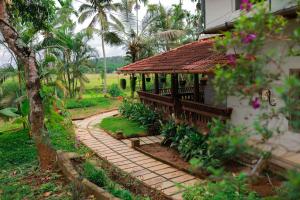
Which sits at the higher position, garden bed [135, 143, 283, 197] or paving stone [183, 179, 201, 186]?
garden bed [135, 143, 283, 197]

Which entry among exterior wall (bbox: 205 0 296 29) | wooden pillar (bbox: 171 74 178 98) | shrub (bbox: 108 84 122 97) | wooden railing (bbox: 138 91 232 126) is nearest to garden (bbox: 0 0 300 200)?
wooden railing (bbox: 138 91 232 126)

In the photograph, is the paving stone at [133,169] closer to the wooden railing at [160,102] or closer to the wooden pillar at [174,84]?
the wooden railing at [160,102]

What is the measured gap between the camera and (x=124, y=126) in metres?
12.9

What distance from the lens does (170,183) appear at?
7.00 m

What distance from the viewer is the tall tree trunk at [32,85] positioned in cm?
628

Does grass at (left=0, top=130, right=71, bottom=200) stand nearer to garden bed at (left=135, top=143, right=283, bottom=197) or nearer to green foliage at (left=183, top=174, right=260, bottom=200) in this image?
green foliage at (left=183, top=174, right=260, bottom=200)

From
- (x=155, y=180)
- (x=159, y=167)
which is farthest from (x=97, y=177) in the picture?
(x=159, y=167)

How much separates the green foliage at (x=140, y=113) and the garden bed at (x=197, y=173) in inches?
83.3

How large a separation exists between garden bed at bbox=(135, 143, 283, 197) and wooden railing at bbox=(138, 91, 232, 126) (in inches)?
44.5

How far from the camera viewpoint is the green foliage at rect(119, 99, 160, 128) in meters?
12.4

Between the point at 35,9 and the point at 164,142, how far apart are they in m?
5.78

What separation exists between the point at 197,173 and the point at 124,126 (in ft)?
24.5

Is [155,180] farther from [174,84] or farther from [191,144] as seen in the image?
[174,84]

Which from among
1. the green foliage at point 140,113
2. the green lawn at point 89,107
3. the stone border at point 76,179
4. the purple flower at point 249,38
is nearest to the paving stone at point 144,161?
the stone border at point 76,179
